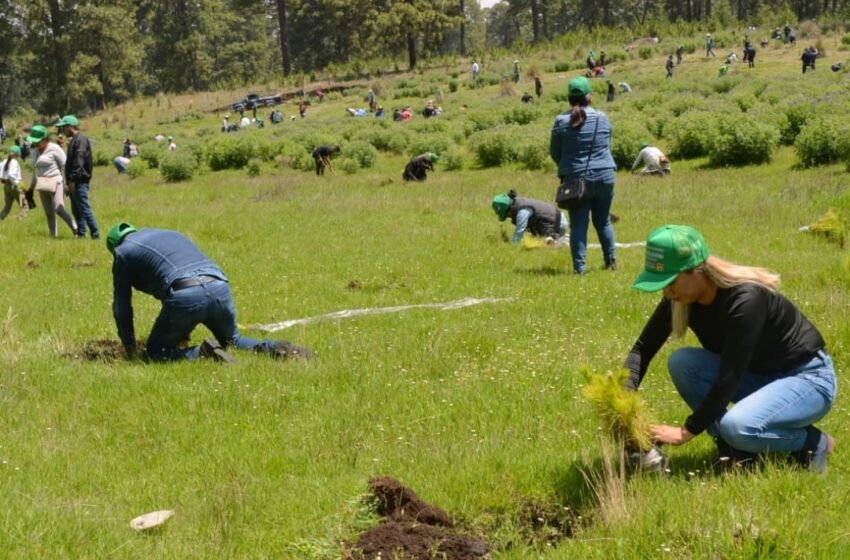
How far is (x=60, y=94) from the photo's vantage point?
239 feet

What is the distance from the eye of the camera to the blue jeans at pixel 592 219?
1036cm

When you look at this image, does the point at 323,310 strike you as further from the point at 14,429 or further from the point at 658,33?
the point at 658,33

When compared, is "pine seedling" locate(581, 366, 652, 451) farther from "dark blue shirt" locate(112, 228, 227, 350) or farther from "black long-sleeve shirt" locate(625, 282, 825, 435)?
"dark blue shirt" locate(112, 228, 227, 350)

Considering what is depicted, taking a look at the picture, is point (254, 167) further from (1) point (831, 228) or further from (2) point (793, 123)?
(1) point (831, 228)

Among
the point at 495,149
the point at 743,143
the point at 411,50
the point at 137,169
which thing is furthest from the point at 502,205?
the point at 411,50

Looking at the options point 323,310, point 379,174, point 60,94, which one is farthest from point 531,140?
point 60,94

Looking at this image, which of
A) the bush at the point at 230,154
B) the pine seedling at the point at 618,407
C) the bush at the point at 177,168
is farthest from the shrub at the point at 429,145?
the pine seedling at the point at 618,407

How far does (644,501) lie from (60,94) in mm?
76535

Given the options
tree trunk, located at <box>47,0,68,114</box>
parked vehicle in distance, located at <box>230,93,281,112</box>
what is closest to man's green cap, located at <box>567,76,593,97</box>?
parked vehicle in distance, located at <box>230,93,281,112</box>

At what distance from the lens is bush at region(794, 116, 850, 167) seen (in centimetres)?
2088

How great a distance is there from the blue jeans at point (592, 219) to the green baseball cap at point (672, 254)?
5977mm

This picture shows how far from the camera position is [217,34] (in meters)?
95.3

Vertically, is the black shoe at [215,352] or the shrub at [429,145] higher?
the shrub at [429,145]

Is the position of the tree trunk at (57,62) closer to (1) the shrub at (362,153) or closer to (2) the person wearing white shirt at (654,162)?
(1) the shrub at (362,153)
